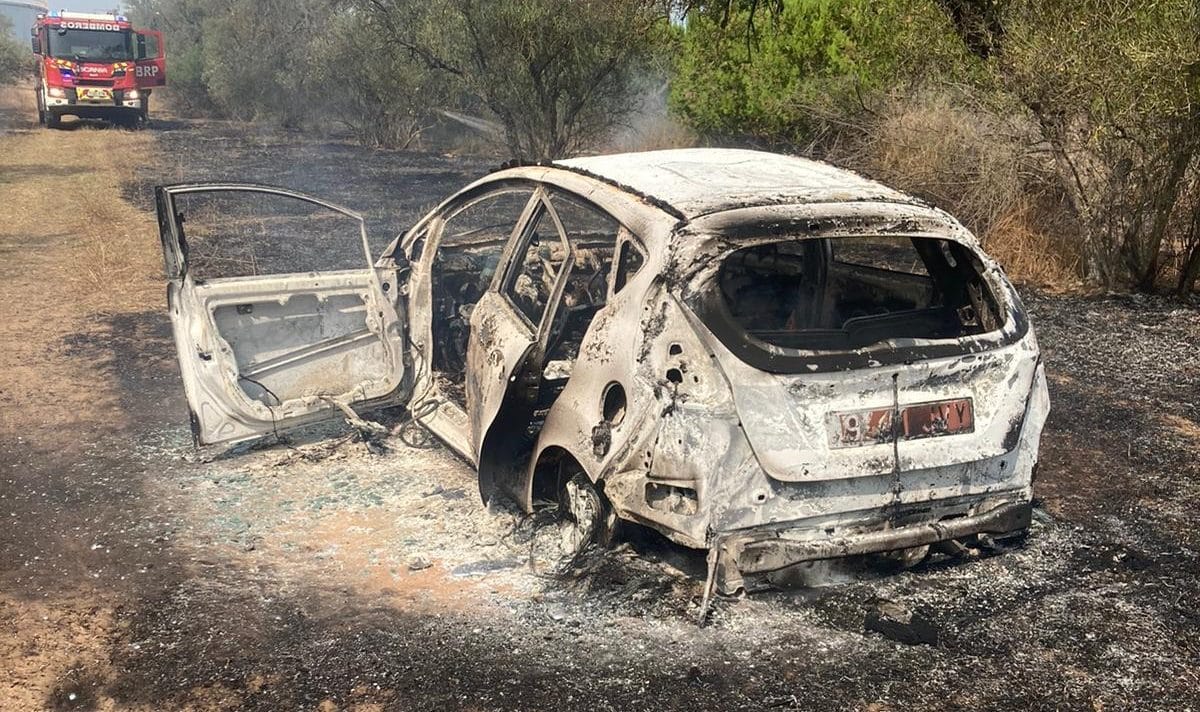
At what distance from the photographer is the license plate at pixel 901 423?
149 inches

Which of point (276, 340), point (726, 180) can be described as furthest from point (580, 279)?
point (276, 340)

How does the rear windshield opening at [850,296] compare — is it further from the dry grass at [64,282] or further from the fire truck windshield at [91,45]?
the fire truck windshield at [91,45]

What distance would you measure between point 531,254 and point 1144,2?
624 cm

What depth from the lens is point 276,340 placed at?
5863 millimetres

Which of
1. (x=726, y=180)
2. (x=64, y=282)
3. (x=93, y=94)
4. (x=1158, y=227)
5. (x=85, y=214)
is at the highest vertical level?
(x=726, y=180)

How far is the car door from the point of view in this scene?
4.49m

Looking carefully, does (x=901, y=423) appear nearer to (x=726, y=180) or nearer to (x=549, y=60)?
(x=726, y=180)

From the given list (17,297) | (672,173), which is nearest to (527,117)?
(17,297)

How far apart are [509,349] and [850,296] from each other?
1.74 metres

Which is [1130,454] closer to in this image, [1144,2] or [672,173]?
[672,173]

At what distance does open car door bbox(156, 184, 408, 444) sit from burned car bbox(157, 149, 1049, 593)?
0.02 m

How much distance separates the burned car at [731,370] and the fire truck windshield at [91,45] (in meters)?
26.1

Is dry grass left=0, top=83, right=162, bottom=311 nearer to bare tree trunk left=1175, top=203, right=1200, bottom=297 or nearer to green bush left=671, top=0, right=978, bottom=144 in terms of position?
green bush left=671, top=0, right=978, bottom=144

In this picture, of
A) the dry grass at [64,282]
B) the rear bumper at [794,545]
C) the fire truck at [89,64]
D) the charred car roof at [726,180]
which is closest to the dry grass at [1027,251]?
the charred car roof at [726,180]
